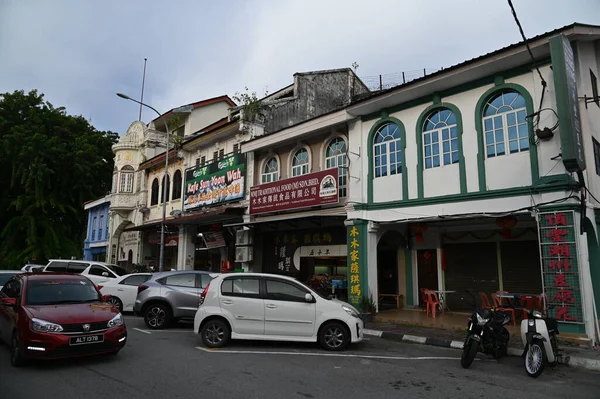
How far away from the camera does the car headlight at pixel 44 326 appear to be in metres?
6.44

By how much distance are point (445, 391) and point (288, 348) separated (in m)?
3.60

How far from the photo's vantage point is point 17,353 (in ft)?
21.4

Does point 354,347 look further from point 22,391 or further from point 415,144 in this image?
point 415,144

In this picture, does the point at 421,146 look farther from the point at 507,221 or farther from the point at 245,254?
the point at 245,254

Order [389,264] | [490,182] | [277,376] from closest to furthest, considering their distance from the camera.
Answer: [277,376], [490,182], [389,264]

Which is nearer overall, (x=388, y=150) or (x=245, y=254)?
(x=388, y=150)

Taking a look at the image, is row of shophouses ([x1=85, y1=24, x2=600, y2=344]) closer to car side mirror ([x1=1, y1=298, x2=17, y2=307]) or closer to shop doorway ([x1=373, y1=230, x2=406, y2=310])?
shop doorway ([x1=373, y1=230, x2=406, y2=310])

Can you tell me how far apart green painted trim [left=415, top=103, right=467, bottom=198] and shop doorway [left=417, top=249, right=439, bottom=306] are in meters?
3.37

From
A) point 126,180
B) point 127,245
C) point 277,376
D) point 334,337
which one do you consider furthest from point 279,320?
point 126,180

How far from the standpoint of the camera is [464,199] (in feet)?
38.5

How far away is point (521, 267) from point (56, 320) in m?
12.8

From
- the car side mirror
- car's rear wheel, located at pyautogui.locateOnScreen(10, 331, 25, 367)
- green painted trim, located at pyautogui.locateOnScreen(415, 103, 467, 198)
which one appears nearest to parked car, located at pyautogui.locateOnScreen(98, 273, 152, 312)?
the car side mirror

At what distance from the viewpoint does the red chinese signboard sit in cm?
1482

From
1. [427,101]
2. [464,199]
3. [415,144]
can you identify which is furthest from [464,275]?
[427,101]
